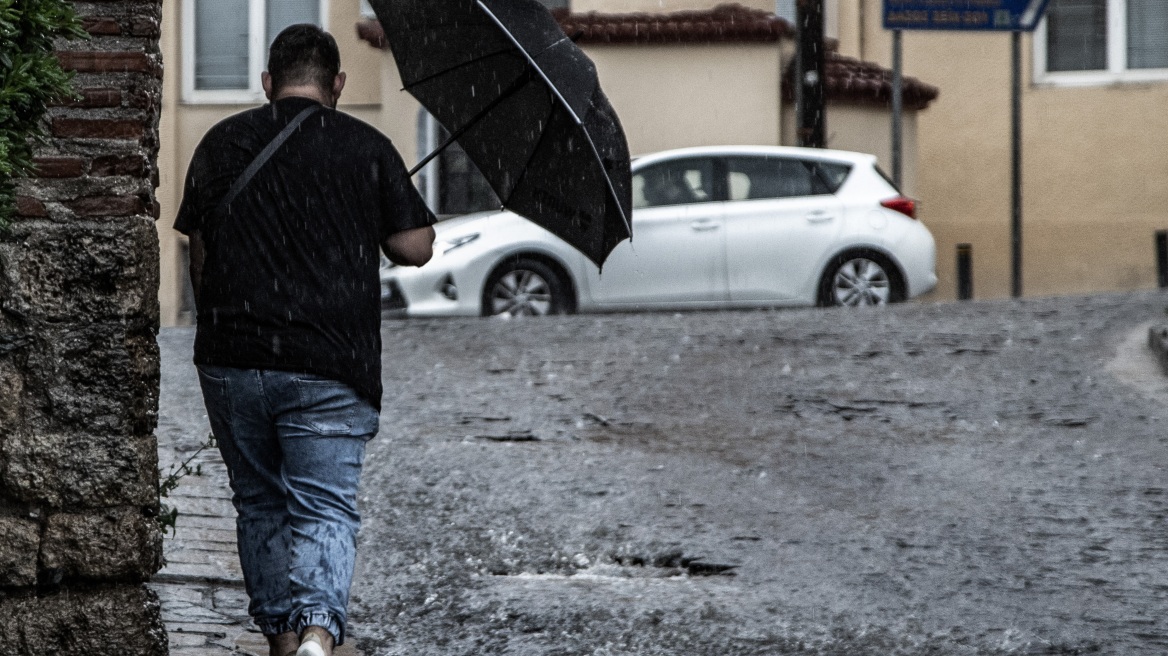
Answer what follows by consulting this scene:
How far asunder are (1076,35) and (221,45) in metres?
11.0

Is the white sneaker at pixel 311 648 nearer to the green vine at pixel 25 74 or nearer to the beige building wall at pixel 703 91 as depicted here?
the green vine at pixel 25 74

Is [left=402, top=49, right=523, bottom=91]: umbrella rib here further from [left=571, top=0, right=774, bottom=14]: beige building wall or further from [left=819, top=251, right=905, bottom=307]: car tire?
[left=571, top=0, right=774, bottom=14]: beige building wall

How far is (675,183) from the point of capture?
15828 millimetres

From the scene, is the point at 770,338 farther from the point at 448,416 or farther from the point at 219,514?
the point at 219,514

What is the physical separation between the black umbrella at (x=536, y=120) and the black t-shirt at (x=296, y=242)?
31.3 inches

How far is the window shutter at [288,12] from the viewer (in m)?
23.0

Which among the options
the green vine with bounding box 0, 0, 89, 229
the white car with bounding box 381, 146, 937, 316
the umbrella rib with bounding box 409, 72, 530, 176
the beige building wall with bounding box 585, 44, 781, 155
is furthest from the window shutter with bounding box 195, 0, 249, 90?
the green vine with bounding box 0, 0, 89, 229

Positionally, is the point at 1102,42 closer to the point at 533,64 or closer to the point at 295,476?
the point at 533,64

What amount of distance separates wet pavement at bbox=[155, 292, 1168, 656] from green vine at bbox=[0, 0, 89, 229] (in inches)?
75.1

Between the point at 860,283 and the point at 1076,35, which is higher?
the point at 1076,35

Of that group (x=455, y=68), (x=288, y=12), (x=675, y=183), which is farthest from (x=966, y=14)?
(x=455, y=68)

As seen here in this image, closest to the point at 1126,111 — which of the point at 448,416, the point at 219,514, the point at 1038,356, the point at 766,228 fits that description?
the point at 766,228

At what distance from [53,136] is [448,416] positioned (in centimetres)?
532

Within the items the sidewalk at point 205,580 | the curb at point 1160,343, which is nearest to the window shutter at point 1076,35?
the curb at point 1160,343
